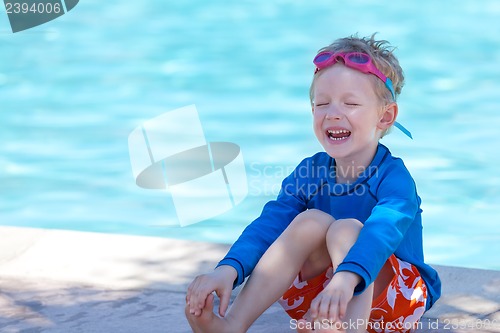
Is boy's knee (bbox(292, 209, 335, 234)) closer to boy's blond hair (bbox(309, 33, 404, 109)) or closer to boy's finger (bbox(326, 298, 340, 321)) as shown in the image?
boy's finger (bbox(326, 298, 340, 321))

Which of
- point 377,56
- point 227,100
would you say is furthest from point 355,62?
point 227,100

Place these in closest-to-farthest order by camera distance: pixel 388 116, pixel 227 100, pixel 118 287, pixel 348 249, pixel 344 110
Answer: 1. pixel 348 249
2. pixel 344 110
3. pixel 388 116
4. pixel 118 287
5. pixel 227 100

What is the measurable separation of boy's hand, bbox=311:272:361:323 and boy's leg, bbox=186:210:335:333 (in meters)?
0.24

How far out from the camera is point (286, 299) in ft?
8.95

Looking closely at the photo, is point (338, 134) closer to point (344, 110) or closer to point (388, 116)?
point (344, 110)

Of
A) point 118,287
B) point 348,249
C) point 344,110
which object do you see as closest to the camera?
point 348,249

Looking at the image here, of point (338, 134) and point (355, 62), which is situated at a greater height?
point (355, 62)

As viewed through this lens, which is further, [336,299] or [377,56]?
[377,56]

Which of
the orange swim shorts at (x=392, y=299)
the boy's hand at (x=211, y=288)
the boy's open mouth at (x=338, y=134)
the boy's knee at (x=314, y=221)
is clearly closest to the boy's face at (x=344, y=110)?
the boy's open mouth at (x=338, y=134)

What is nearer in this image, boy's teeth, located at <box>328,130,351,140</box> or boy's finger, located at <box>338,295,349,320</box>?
boy's finger, located at <box>338,295,349,320</box>

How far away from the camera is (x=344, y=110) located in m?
2.76

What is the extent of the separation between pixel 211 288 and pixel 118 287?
87 centimetres

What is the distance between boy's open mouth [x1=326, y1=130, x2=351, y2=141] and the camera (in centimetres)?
279

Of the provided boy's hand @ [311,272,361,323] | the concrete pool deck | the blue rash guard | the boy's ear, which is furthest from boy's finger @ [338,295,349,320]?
the boy's ear
